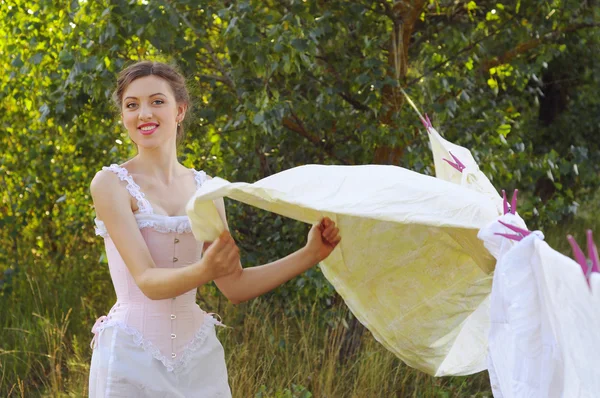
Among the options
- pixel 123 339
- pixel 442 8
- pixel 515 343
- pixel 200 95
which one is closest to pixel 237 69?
pixel 200 95

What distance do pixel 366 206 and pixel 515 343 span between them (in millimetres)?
504

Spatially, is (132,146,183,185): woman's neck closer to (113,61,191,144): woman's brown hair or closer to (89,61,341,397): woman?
(89,61,341,397): woman

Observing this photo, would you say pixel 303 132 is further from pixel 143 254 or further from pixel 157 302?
pixel 143 254

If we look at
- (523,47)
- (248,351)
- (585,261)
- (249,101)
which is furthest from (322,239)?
(523,47)

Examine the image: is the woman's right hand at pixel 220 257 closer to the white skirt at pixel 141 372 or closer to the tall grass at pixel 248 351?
the white skirt at pixel 141 372

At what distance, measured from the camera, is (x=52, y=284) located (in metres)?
5.82

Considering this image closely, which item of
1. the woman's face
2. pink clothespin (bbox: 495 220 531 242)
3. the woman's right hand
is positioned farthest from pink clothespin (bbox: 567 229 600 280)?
the woman's face

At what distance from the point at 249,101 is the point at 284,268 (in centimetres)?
180

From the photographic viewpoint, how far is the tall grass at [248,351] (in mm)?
4520

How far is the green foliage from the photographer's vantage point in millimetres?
4227

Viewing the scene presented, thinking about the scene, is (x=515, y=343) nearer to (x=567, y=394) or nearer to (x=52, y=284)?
(x=567, y=394)

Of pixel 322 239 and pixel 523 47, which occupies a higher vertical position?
pixel 523 47

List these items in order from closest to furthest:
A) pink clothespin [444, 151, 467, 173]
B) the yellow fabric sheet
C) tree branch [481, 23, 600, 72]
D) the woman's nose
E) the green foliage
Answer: the woman's nose < the yellow fabric sheet < pink clothespin [444, 151, 467, 173] < the green foliage < tree branch [481, 23, 600, 72]

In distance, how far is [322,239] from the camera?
270 cm
